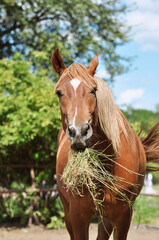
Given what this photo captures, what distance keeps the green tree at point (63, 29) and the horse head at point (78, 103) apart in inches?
333

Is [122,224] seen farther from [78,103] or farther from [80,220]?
[78,103]

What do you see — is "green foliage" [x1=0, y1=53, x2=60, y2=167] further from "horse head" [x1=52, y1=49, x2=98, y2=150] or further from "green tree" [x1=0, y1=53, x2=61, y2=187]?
"horse head" [x1=52, y1=49, x2=98, y2=150]

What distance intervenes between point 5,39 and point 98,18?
4.05 meters

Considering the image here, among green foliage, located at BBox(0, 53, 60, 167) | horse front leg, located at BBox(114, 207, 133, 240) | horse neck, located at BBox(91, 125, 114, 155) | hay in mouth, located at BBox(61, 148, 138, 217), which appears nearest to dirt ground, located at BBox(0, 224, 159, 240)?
green foliage, located at BBox(0, 53, 60, 167)

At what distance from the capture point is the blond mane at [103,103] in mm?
2430

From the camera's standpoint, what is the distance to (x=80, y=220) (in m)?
2.78

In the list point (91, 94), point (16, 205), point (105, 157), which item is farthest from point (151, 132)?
point (16, 205)

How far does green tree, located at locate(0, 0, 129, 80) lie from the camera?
11.2m

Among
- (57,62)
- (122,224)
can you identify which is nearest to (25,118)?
(57,62)

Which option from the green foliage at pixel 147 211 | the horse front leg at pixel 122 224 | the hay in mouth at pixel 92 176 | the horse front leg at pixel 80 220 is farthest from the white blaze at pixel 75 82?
the green foliage at pixel 147 211

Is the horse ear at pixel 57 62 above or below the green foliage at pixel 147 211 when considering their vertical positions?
above

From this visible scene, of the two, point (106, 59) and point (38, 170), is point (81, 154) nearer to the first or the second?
point (38, 170)

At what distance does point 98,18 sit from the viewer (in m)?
12.3

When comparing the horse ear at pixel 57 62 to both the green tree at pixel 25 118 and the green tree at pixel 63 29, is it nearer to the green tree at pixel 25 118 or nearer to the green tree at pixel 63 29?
the green tree at pixel 25 118
